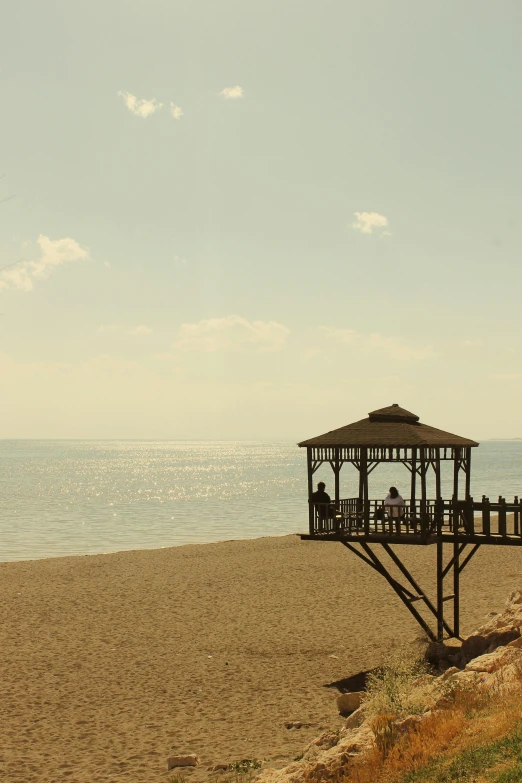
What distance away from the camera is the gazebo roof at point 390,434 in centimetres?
1828

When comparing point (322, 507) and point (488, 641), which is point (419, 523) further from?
point (488, 641)

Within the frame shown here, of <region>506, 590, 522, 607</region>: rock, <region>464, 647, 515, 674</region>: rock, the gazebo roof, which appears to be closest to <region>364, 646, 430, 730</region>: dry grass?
<region>464, 647, 515, 674</region>: rock

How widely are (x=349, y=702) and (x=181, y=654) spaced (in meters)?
6.05

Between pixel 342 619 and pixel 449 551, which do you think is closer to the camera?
pixel 342 619

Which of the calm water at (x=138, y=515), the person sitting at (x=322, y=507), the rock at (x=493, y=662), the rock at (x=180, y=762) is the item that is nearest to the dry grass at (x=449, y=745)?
the rock at (x=493, y=662)

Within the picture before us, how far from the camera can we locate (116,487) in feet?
425

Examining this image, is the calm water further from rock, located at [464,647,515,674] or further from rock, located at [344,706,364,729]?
rock, located at [464,647,515,674]

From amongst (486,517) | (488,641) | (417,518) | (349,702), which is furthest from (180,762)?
(486,517)

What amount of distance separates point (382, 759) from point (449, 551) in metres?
28.8

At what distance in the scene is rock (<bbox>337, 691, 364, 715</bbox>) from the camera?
48.5ft

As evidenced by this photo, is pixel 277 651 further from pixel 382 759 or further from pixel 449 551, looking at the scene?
pixel 449 551

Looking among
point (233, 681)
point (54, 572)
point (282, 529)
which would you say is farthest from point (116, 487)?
point (233, 681)

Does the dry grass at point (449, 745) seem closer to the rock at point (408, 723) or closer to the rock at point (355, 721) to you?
the rock at point (408, 723)

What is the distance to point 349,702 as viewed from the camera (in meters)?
14.8
